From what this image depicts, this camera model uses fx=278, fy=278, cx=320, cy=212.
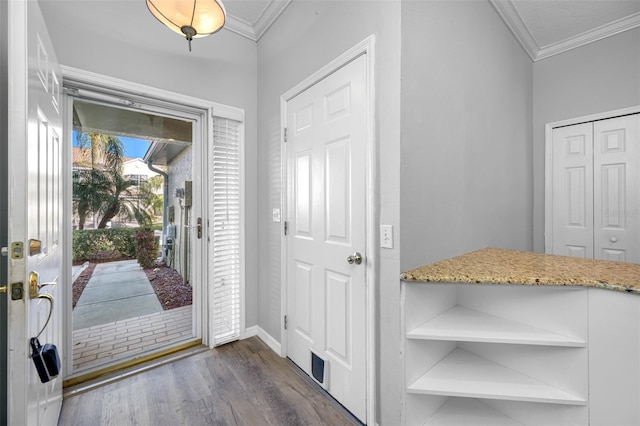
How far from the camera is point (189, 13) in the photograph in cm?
136

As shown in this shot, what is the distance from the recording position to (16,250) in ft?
3.06

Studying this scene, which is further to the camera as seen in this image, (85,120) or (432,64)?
(85,120)

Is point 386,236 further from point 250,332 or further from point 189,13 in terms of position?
point 250,332

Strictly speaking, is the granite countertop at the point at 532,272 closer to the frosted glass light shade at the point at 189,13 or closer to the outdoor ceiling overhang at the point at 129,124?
the frosted glass light shade at the point at 189,13

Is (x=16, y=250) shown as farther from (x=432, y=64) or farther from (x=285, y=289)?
(x=432, y=64)

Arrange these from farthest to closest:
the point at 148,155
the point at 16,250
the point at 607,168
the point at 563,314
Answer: the point at 607,168 → the point at 148,155 → the point at 563,314 → the point at 16,250

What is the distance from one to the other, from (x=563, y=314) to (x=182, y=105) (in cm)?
275

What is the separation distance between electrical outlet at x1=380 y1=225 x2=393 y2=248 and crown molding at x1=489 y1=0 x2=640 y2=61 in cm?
202

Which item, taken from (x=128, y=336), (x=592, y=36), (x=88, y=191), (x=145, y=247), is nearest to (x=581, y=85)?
(x=592, y=36)

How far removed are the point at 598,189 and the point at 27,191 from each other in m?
3.94

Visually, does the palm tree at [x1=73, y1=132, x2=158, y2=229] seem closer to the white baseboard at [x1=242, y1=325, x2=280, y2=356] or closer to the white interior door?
the white interior door

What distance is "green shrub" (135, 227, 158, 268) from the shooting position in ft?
7.25

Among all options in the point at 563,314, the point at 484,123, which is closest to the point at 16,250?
Answer: the point at 563,314

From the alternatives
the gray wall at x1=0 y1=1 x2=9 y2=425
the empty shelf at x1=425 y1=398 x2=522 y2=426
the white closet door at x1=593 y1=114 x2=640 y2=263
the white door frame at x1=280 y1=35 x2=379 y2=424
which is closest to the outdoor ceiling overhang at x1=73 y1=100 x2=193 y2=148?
the gray wall at x1=0 y1=1 x2=9 y2=425
